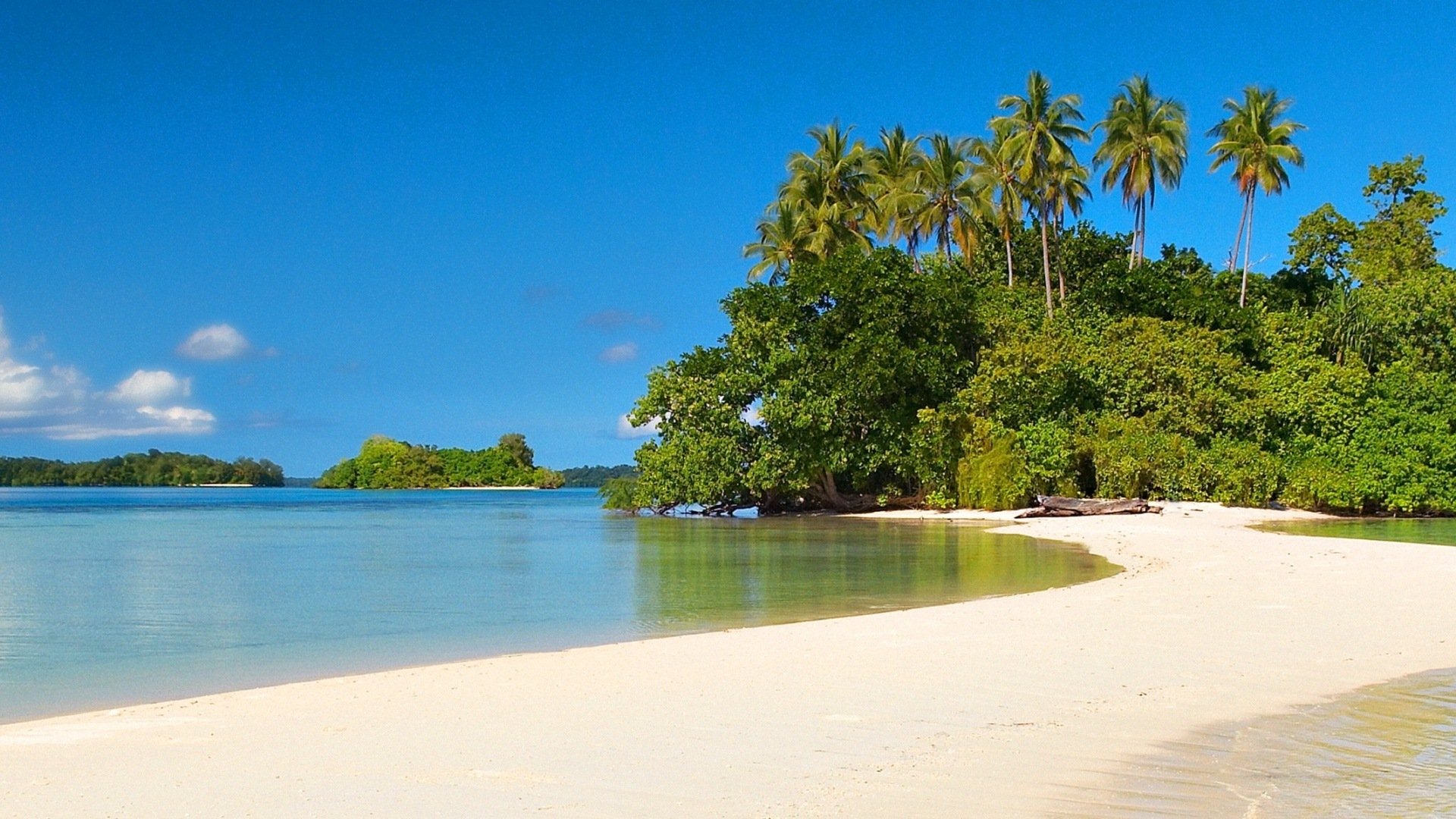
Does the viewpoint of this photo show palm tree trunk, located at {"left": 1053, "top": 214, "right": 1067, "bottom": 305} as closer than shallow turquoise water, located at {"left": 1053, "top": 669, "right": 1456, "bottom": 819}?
No

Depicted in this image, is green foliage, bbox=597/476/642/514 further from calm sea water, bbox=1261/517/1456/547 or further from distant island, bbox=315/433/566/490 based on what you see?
distant island, bbox=315/433/566/490

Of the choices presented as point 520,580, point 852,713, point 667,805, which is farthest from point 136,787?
point 520,580

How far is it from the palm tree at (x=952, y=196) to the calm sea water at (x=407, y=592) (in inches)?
711

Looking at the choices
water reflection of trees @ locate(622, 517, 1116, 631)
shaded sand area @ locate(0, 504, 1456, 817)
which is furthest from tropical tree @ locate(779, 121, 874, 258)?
shaded sand area @ locate(0, 504, 1456, 817)

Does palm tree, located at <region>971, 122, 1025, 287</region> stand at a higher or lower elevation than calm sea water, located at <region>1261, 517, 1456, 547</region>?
higher

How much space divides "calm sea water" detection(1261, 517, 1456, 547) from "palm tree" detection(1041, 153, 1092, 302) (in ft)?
50.2

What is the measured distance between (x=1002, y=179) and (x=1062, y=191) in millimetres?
3361

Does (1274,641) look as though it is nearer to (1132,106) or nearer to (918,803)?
(918,803)

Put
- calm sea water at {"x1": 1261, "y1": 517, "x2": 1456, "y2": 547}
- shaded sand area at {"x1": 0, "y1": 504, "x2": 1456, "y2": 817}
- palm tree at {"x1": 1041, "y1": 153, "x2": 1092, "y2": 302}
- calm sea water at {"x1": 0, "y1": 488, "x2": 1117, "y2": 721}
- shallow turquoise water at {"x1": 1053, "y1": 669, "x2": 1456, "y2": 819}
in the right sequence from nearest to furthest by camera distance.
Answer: shallow turquoise water at {"x1": 1053, "y1": 669, "x2": 1456, "y2": 819}, shaded sand area at {"x1": 0, "y1": 504, "x2": 1456, "y2": 817}, calm sea water at {"x1": 0, "y1": 488, "x2": 1117, "y2": 721}, calm sea water at {"x1": 1261, "y1": 517, "x2": 1456, "y2": 547}, palm tree at {"x1": 1041, "y1": 153, "x2": 1092, "y2": 302}

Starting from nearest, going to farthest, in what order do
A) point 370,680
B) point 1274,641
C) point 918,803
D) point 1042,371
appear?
point 918,803
point 370,680
point 1274,641
point 1042,371

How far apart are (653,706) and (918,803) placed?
104 inches

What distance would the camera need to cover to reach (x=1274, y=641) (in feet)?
32.3

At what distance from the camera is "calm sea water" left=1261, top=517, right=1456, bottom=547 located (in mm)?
24047

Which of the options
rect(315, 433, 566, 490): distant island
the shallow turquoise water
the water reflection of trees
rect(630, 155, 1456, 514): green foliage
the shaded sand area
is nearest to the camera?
the shallow turquoise water
